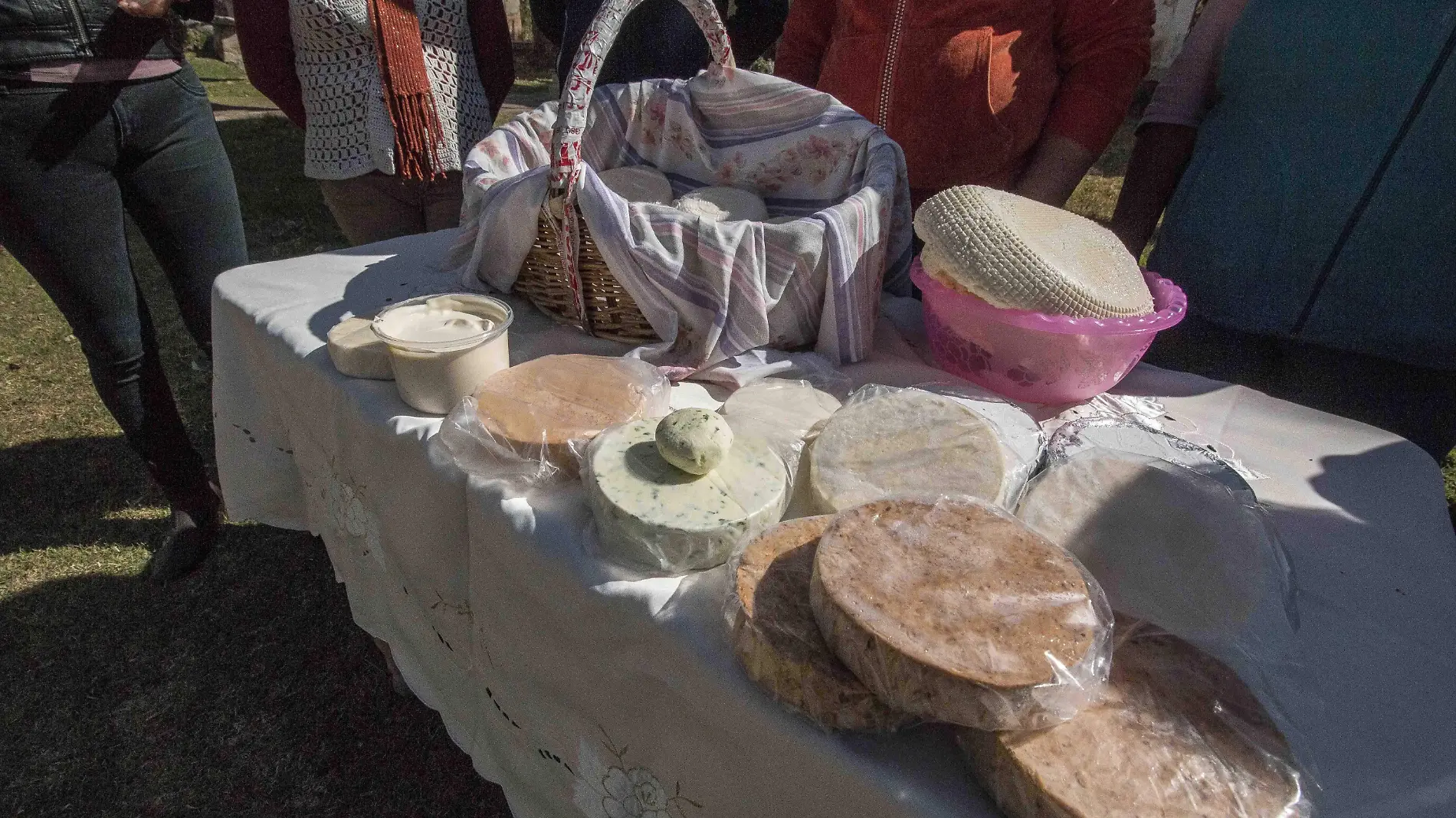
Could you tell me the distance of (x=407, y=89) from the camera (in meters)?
1.78

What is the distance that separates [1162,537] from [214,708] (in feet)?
6.53

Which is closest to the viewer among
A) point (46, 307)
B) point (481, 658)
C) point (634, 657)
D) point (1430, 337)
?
point (634, 657)

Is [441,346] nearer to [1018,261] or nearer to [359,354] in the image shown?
[359,354]

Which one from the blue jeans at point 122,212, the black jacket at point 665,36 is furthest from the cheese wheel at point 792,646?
the black jacket at point 665,36

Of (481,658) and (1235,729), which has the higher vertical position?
(1235,729)

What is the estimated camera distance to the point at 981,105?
1516 mm

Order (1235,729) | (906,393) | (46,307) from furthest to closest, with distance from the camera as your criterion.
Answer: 1. (46,307)
2. (906,393)
3. (1235,729)

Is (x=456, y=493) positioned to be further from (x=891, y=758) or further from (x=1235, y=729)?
(x=1235, y=729)

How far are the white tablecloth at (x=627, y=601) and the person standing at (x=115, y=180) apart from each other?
1.28 ft

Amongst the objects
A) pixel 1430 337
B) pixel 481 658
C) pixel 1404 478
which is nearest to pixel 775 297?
pixel 481 658

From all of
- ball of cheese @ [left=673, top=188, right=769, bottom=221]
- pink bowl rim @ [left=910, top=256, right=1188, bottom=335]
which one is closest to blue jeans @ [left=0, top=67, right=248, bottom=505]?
ball of cheese @ [left=673, top=188, right=769, bottom=221]

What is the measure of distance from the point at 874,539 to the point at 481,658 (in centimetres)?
69

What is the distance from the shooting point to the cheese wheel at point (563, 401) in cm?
94

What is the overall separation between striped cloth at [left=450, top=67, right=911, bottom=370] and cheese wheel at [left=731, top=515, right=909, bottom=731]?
480mm
